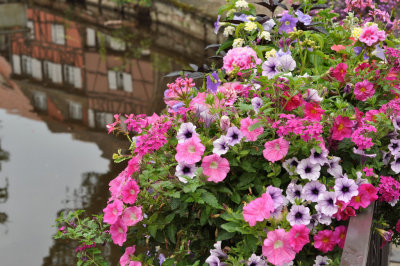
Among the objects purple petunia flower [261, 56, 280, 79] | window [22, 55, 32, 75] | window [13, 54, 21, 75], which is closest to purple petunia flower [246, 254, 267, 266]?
purple petunia flower [261, 56, 280, 79]

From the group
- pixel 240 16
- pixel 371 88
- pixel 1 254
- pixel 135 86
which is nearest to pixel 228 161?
pixel 371 88

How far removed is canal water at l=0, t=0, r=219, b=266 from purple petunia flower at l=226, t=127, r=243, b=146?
2.89 metres

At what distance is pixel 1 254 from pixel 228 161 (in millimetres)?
3388

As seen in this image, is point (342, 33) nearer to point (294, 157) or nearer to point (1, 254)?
point (294, 157)

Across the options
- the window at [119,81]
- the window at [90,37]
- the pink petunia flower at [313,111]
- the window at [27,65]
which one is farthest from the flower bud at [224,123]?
the window at [90,37]

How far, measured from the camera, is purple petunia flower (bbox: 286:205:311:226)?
1496mm

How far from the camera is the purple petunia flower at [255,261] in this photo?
1.47 m

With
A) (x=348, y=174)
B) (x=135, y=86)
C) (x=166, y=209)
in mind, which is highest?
(x=348, y=174)

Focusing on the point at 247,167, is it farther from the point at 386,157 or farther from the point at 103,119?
the point at 103,119

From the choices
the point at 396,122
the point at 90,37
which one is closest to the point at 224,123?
the point at 396,122

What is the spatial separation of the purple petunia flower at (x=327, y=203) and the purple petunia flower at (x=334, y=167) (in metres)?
0.08

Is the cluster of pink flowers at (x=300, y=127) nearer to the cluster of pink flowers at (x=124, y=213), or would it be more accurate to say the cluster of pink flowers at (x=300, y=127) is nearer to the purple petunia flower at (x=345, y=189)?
the purple petunia flower at (x=345, y=189)

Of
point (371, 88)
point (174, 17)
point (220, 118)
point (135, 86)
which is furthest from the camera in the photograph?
point (174, 17)

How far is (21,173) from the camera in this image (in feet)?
20.2
